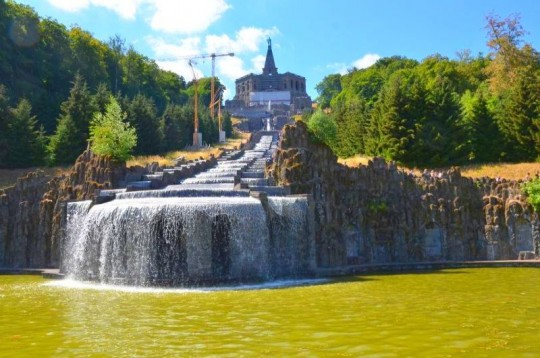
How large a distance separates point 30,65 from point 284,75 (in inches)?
4000

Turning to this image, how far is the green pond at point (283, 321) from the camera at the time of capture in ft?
Answer: 34.1

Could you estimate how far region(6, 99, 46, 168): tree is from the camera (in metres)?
47.4

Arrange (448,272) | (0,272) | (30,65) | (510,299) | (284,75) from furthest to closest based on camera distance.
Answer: (284,75) < (30,65) < (0,272) < (448,272) < (510,299)

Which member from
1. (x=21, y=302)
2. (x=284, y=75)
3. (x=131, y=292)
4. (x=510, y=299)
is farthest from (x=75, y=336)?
(x=284, y=75)

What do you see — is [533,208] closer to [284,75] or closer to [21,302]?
[21,302]

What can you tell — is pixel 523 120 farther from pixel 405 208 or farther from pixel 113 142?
pixel 113 142

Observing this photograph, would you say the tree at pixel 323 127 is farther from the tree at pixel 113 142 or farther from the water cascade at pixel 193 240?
the water cascade at pixel 193 240

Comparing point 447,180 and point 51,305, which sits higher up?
point 447,180

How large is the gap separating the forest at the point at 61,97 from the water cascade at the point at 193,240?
22160 mm

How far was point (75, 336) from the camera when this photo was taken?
11.7 meters

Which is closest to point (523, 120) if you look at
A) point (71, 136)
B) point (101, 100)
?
point (71, 136)

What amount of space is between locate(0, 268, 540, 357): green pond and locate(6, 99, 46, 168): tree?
97.2ft

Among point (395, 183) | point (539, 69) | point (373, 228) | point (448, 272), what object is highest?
point (539, 69)

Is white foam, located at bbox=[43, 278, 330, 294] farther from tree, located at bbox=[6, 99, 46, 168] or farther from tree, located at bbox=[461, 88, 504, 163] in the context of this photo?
tree, located at bbox=[6, 99, 46, 168]
